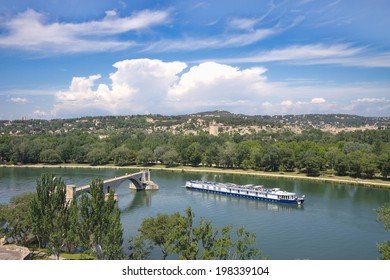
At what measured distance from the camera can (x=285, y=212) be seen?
2478 cm

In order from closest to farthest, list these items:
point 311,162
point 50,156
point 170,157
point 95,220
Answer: point 95,220 → point 311,162 → point 170,157 → point 50,156

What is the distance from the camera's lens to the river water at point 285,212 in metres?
17.2

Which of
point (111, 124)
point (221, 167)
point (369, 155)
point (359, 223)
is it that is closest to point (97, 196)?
point (359, 223)

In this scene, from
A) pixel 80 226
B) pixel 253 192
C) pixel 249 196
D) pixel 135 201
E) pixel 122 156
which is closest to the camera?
pixel 80 226

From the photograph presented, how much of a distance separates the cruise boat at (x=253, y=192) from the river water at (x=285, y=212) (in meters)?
0.57

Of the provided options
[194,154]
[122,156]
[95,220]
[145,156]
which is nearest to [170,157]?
[194,154]

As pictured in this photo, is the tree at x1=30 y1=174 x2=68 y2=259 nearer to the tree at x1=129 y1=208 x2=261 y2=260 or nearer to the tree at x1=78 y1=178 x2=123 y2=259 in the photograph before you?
the tree at x1=78 y1=178 x2=123 y2=259

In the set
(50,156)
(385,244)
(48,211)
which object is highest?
(48,211)

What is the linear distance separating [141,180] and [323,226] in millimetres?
17104

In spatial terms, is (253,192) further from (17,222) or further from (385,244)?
(17,222)

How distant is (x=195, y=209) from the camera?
25281mm

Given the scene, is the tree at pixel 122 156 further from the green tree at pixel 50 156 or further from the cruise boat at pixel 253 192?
the cruise boat at pixel 253 192

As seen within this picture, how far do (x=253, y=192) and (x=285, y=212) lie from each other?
16.3 feet

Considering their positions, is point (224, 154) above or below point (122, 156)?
above
